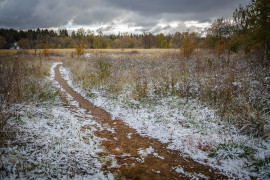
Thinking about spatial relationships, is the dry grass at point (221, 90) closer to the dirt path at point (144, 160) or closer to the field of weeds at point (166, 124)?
the field of weeds at point (166, 124)

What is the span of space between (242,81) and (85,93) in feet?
27.9

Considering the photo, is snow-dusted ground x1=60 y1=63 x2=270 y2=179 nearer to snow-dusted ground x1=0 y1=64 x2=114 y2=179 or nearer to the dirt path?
the dirt path

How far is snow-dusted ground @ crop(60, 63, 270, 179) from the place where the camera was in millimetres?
3547

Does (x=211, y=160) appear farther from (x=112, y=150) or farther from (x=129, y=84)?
(x=129, y=84)

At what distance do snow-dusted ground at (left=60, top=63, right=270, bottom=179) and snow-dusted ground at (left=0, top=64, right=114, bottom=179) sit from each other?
4.96 ft

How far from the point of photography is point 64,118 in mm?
5613

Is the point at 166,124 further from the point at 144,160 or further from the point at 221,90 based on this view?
the point at 221,90

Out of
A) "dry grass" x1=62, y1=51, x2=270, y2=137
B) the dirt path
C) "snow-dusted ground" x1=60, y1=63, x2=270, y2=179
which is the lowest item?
the dirt path

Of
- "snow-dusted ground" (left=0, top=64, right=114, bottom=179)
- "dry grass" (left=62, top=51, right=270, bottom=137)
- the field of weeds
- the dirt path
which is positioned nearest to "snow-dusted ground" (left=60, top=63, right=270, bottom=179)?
the field of weeds

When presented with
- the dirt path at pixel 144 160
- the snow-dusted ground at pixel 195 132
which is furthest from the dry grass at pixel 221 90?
the dirt path at pixel 144 160

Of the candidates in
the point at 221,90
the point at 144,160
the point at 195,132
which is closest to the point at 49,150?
the point at 144,160

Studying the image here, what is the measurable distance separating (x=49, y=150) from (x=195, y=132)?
4.30 m

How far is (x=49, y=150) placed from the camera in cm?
354

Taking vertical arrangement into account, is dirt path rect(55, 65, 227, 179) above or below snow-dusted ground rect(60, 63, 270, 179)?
below
